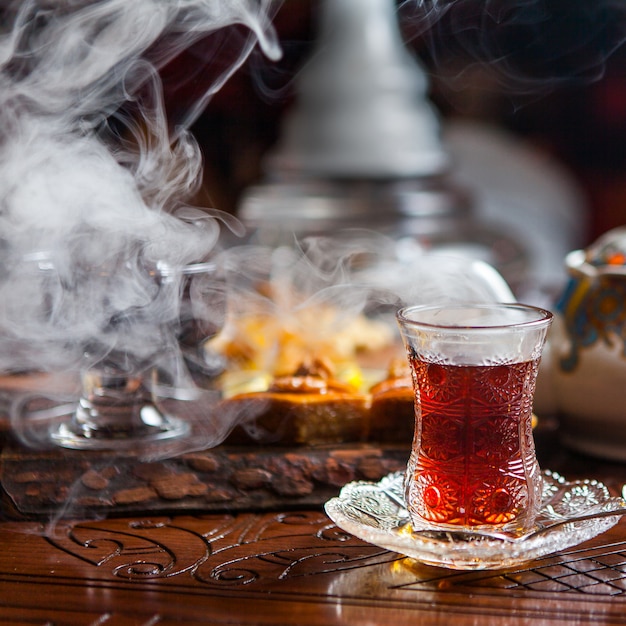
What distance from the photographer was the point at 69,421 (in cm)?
130

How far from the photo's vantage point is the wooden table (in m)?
0.87

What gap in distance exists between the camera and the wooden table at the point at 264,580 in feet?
2.86

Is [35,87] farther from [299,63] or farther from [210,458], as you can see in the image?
[299,63]

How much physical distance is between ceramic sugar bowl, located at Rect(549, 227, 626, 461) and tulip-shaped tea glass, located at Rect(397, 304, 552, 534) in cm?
37

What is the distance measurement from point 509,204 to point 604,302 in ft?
9.02

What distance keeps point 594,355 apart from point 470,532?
1.64 ft

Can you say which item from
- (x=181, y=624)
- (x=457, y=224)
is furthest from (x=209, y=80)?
(x=181, y=624)

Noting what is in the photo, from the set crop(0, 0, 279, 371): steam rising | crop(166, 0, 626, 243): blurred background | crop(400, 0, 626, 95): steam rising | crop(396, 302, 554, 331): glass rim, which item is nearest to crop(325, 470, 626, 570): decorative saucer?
crop(396, 302, 554, 331): glass rim

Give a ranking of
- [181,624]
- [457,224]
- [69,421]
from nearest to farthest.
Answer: [181,624] → [69,421] → [457,224]

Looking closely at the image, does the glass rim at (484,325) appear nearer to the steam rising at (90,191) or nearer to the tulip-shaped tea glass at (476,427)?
the tulip-shaped tea glass at (476,427)

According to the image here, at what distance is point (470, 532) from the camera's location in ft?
3.15

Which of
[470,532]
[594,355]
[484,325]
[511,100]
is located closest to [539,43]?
[511,100]

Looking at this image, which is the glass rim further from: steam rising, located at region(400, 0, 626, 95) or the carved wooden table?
steam rising, located at region(400, 0, 626, 95)

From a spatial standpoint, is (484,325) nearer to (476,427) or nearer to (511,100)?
(476,427)
